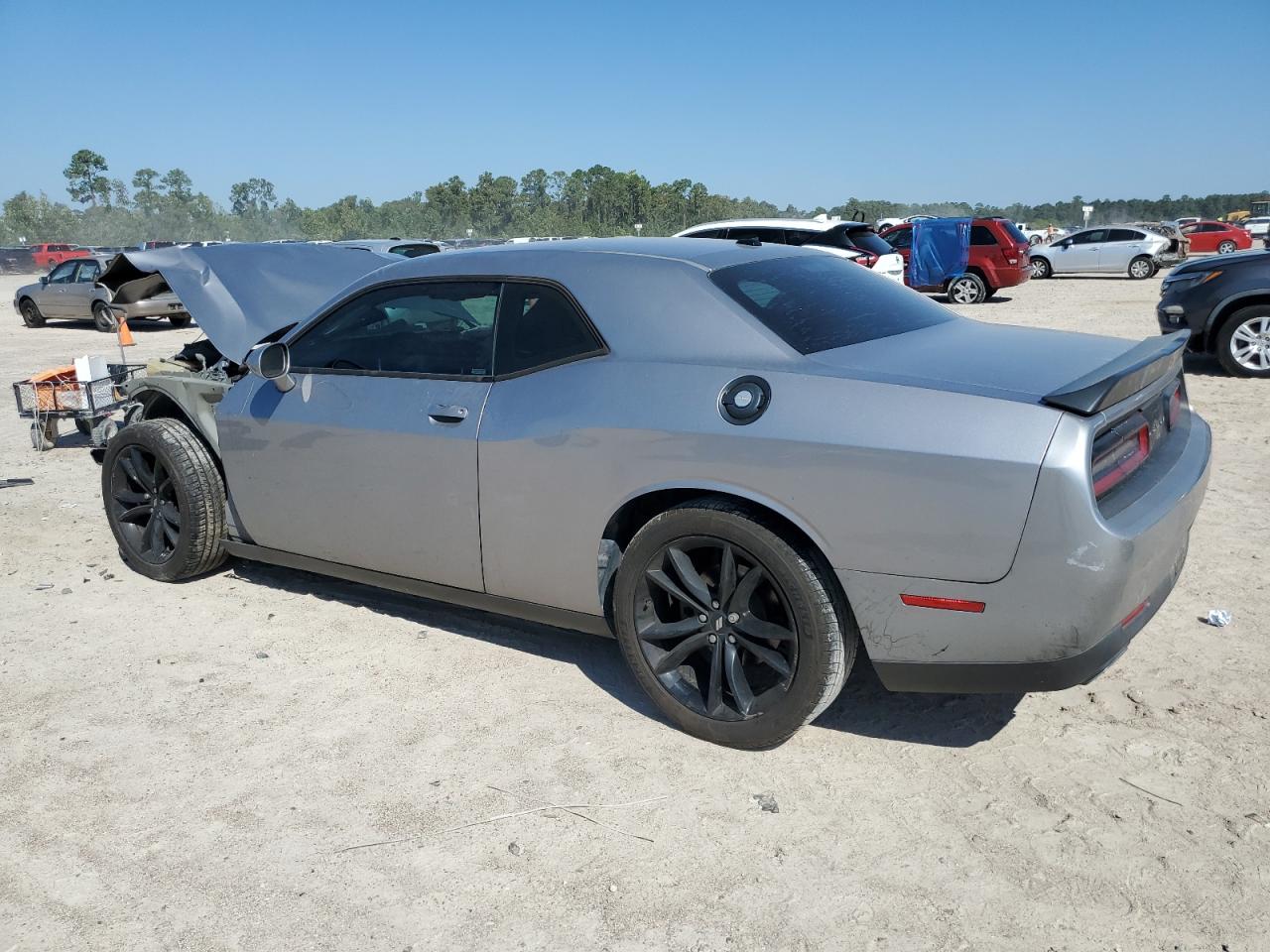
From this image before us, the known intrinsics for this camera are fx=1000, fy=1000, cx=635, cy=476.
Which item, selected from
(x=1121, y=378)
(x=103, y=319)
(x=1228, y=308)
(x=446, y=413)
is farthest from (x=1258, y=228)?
(x=446, y=413)

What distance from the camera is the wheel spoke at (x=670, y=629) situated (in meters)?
3.36

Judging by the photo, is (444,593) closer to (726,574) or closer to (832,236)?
(726,574)

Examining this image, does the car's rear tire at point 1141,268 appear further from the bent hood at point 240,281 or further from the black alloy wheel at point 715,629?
the black alloy wheel at point 715,629

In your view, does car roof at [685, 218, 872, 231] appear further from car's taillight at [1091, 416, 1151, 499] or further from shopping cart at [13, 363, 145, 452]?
car's taillight at [1091, 416, 1151, 499]

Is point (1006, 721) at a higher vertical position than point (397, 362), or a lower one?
→ lower

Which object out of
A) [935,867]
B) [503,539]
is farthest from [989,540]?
[503,539]

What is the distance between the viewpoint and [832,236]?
16.9 m

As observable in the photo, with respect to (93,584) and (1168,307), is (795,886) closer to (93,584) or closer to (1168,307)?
(93,584)

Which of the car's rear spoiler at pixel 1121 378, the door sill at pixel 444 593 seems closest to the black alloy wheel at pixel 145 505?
the door sill at pixel 444 593

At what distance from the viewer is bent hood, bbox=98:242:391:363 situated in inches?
202

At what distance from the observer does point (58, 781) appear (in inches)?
131

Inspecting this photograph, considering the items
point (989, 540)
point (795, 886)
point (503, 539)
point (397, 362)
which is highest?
point (397, 362)

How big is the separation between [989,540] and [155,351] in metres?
15.5

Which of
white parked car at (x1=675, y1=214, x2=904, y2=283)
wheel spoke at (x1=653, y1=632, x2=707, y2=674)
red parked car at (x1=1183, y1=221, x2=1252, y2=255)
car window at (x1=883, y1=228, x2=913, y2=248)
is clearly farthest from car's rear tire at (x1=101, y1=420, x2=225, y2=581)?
red parked car at (x1=1183, y1=221, x2=1252, y2=255)
